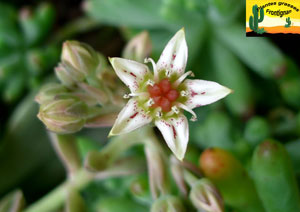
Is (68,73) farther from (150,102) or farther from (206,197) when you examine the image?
(206,197)

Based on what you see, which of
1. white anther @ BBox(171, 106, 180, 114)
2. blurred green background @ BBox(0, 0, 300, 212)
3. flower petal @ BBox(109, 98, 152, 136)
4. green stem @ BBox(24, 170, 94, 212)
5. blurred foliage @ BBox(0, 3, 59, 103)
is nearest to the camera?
flower petal @ BBox(109, 98, 152, 136)

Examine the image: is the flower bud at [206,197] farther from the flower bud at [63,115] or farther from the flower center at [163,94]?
the flower bud at [63,115]

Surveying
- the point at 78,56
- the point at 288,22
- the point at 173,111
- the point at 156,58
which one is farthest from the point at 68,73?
the point at 288,22

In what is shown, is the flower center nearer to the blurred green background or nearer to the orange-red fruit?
the orange-red fruit

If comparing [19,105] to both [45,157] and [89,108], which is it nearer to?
[45,157]

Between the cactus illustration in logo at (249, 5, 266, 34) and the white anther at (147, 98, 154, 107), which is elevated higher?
the cactus illustration in logo at (249, 5, 266, 34)

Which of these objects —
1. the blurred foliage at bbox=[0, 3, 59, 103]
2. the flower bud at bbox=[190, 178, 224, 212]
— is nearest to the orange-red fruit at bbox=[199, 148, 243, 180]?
the flower bud at bbox=[190, 178, 224, 212]
